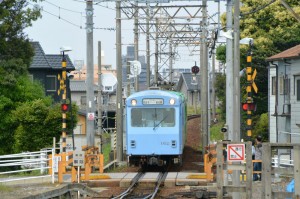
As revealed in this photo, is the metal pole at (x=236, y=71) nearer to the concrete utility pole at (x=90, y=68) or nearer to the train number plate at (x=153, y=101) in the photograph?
the concrete utility pole at (x=90, y=68)

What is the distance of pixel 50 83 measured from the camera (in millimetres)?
49531

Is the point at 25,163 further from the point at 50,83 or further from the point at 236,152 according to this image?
the point at 50,83

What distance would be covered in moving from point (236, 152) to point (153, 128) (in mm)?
10237

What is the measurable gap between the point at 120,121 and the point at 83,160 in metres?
7.84

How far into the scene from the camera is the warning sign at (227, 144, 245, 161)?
16.2m

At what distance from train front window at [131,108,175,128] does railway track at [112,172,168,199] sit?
196cm

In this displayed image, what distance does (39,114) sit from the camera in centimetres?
3097

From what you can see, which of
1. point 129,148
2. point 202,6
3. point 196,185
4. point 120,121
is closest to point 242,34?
point 202,6

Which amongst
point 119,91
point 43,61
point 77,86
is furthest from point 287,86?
point 77,86

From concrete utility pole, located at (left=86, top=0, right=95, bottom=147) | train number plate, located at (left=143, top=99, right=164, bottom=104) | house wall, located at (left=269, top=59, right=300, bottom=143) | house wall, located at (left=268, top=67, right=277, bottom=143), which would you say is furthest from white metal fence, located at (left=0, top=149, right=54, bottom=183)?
house wall, located at (left=268, top=67, right=277, bottom=143)

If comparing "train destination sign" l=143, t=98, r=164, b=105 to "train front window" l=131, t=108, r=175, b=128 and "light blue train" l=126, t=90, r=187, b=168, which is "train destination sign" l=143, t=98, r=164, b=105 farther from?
"train front window" l=131, t=108, r=175, b=128

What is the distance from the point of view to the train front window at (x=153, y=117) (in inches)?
1044

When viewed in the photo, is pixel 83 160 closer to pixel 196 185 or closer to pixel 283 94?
pixel 196 185

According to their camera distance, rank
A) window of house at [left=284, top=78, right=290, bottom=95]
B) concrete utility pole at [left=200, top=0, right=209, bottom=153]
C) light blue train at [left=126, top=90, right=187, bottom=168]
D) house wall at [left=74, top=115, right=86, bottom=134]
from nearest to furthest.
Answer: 1. light blue train at [left=126, top=90, right=187, bottom=168]
2. concrete utility pole at [left=200, top=0, right=209, bottom=153]
3. window of house at [left=284, top=78, right=290, bottom=95]
4. house wall at [left=74, top=115, right=86, bottom=134]
